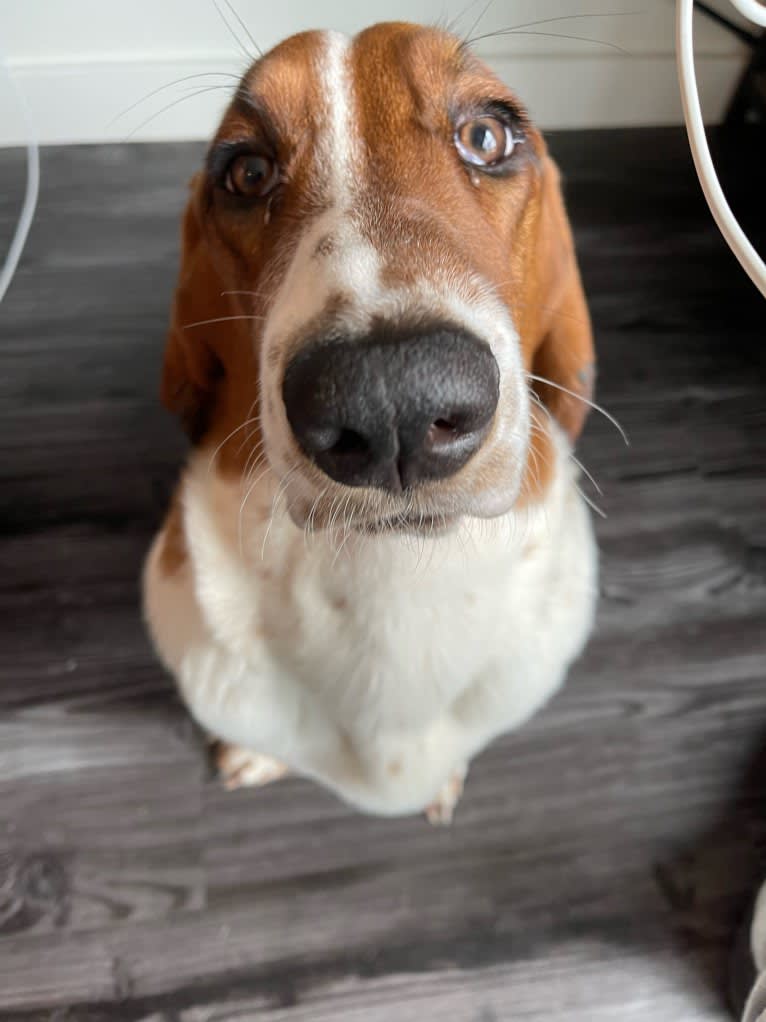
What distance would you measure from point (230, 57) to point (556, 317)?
205 cm

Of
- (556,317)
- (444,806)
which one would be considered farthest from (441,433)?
(444,806)

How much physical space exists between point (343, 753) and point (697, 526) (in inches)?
50.7

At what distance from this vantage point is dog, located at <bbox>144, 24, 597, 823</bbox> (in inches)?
30.8

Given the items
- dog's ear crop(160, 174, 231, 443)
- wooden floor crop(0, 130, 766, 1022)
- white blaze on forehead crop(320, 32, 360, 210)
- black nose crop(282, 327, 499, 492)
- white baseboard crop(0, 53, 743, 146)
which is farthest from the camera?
white baseboard crop(0, 53, 743, 146)

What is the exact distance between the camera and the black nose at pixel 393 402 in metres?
0.72

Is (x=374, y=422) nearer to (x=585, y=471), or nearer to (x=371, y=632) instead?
(x=371, y=632)

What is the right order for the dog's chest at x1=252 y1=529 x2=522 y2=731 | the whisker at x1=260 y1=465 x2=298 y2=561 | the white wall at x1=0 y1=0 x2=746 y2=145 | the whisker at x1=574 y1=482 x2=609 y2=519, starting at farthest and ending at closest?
the white wall at x1=0 y1=0 x2=746 y2=145
the whisker at x1=574 y1=482 x2=609 y2=519
the dog's chest at x1=252 y1=529 x2=522 y2=731
the whisker at x1=260 y1=465 x2=298 y2=561

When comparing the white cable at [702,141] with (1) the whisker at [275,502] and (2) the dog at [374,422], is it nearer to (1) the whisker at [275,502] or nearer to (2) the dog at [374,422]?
(2) the dog at [374,422]

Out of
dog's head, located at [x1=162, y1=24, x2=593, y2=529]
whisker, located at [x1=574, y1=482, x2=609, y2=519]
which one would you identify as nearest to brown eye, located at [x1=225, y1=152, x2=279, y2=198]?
dog's head, located at [x1=162, y1=24, x2=593, y2=529]

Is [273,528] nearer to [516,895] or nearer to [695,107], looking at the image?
[695,107]

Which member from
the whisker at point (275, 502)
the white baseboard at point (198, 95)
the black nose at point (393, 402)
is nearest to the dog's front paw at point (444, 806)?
the whisker at point (275, 502)

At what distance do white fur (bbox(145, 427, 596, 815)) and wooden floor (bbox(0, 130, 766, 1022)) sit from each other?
0.95 feet

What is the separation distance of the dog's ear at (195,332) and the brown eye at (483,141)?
1.33 feet

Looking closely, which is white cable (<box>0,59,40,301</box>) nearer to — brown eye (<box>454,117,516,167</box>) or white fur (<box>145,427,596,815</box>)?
white fur (<box>145,427,596,815</box>)
